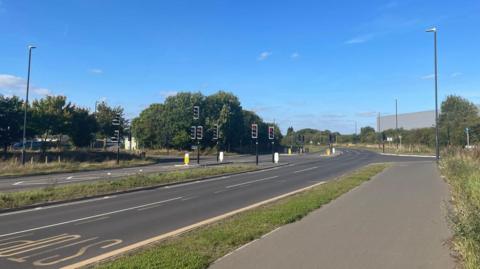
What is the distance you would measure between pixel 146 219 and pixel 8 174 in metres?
20.7

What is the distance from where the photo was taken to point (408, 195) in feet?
46.3

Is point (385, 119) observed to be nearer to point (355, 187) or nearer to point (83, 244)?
point (355, 187)

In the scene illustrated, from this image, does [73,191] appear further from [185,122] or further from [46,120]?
[185,122]

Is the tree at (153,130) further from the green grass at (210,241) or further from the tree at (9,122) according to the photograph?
the green grass at (210,241)

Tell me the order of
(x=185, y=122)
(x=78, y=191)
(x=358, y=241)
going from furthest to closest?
(x=185, y=122)
(x=78, y=191)
(x=358, y=241)

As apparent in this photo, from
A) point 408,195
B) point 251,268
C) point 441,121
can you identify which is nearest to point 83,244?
point 251,268

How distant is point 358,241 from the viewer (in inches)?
288

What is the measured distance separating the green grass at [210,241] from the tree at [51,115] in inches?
1383

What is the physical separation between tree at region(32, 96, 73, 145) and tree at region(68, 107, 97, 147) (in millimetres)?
797

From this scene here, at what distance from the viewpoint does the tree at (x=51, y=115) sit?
40375mm

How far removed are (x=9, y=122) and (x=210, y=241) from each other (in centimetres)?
3434

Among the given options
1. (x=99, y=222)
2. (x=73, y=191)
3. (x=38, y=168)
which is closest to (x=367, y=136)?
(x=38, y=168)

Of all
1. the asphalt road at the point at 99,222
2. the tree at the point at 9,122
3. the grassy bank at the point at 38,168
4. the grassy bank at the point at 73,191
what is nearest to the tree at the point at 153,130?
the tree at the point at 9,122

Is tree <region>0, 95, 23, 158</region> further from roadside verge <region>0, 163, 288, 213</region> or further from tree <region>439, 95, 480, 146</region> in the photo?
tree <region>439, 95, 480, 146</region>
